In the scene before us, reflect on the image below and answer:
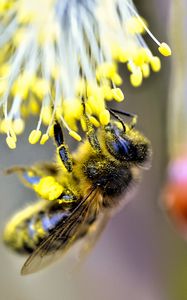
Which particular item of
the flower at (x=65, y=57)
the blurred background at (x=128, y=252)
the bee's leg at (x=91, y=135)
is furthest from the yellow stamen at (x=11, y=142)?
the blurred background at (x=128, y=252)

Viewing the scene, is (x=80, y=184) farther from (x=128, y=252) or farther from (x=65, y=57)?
(x=128, y=252)

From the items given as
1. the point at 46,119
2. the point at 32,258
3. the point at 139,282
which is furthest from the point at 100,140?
the point at 139,282

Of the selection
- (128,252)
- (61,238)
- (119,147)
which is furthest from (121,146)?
(128,252)

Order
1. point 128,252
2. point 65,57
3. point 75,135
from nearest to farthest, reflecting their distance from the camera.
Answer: point 75,135 < point 65,57 < point 128,252

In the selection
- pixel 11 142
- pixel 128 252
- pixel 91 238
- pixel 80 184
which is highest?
pixel 11 142

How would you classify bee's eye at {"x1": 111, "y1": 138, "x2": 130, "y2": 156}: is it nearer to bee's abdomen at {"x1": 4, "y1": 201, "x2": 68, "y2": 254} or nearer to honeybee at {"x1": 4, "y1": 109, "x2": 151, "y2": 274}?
honeybee at {"x1": 4, "y1": 109, "x2": 151, "y2": 274}

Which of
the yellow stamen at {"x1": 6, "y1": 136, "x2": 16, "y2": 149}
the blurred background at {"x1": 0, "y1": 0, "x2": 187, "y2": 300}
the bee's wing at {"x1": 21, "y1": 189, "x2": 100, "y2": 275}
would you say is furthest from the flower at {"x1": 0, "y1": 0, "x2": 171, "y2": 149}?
the blurred background at {"x1": 0, "y1": 0, "x2": 187, "y2": 300}

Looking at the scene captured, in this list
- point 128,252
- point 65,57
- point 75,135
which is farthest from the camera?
point 128,252
